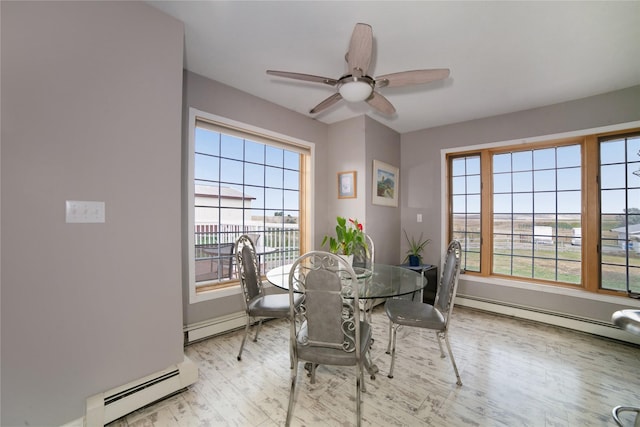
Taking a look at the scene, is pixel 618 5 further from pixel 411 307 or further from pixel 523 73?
pixel 411 307

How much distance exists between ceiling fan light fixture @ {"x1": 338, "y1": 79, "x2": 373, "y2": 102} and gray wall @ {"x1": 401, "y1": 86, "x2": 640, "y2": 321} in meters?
2.43

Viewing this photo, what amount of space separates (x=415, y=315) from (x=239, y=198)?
217 centimetres

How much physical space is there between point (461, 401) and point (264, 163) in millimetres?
2933

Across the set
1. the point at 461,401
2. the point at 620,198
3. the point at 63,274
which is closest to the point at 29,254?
the point at 63,274

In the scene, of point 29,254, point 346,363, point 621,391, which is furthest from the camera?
point 621,391

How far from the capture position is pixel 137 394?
5.13 ft

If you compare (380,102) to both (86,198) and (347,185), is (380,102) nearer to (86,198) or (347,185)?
(347,185)

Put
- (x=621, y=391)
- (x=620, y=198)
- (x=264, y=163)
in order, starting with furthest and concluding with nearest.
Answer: (x=264, y=163)
(x=620, y=198)
(x=621, y=391)

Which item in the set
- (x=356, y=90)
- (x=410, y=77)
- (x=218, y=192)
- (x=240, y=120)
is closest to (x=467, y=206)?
(x=410, y=77)

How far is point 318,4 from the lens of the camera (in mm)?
1632

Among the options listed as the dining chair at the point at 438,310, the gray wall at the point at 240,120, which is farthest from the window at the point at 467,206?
the gray wall at the point at 240,120

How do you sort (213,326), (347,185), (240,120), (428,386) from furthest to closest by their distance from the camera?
(347,185) < (240,120) < (213,326) < (428,386)

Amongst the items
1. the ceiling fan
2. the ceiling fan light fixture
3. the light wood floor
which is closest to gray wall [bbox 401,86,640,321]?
the light wood floor

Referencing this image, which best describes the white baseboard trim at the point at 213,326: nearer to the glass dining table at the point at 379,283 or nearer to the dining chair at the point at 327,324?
the glass dining table at the point at 379,283
